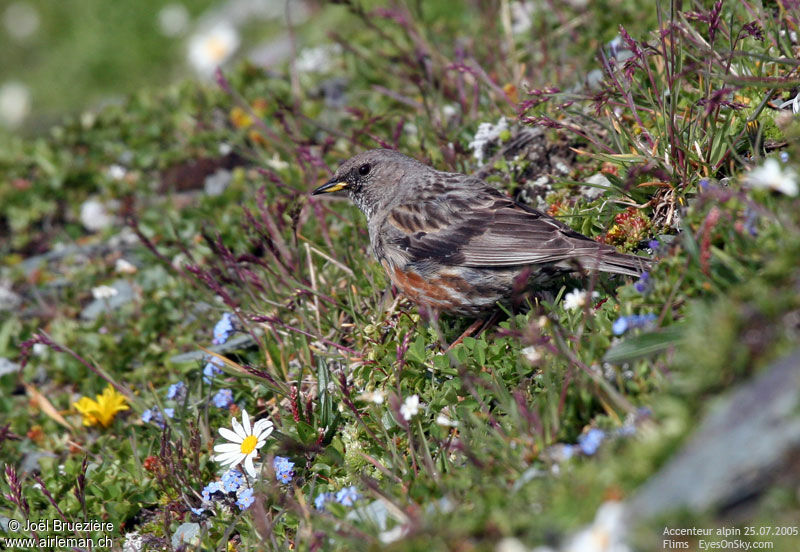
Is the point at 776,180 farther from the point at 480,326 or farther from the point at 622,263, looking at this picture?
the point at 480,326

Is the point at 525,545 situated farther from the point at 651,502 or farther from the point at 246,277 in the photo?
the point at 246,277

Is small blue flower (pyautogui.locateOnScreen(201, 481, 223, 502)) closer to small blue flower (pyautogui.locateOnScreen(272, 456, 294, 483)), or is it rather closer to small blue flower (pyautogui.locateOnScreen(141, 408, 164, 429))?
small blue flower (pyautogui.locateOnScreen(272, 456, 294, 483))

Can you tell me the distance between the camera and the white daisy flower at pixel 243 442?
14.7 ft

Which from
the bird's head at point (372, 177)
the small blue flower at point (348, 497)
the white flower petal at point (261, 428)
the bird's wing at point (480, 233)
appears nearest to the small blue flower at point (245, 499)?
the white flower petal at point (261, 428)

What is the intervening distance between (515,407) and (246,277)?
108 inches

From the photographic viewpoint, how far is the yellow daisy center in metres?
4.52

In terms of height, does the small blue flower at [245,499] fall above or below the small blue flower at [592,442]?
below

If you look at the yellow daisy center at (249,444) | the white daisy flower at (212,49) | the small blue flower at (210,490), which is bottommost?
the small blue flower at (210,490)

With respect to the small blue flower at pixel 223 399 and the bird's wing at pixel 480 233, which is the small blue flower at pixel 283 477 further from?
the bird's wing at pixel 480 233

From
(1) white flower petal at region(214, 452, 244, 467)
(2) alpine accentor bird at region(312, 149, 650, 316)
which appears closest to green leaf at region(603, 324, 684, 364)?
(2) alpine accentor bird at region(312, 149, 650, 316)

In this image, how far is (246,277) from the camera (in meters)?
5.81

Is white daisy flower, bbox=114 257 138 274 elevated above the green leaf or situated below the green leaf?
above

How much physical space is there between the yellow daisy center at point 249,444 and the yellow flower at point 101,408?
1413 mm

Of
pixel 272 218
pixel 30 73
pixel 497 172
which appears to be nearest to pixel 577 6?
pixel 497 172
